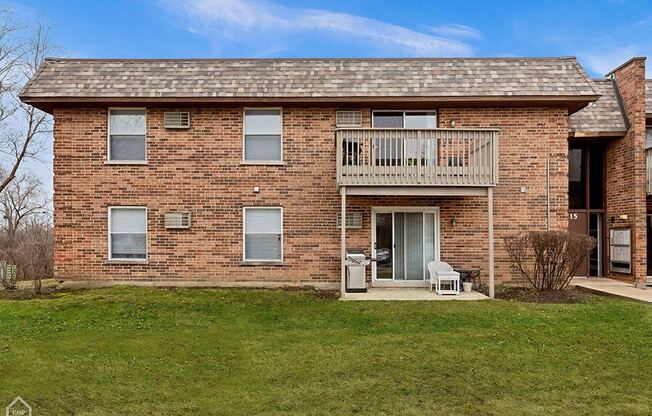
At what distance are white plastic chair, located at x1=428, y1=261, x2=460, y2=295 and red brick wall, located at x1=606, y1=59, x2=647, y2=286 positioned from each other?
5.56 meters

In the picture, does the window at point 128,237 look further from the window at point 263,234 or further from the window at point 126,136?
the window at point 263,234

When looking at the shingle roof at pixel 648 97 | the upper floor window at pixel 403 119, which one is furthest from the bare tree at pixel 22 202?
the shingle roof at pixel 648 97

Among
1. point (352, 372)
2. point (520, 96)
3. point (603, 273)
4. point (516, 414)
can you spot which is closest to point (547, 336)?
point (516, 414)

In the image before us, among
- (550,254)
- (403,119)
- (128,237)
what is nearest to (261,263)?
(128,237)

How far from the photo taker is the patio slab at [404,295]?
404 inches

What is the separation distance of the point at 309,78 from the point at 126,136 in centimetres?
518

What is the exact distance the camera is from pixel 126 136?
39.9ft

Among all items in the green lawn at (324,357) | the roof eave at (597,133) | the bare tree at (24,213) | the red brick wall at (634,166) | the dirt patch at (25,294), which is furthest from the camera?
the bare tree at (24,213)

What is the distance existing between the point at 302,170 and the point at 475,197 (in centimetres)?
466

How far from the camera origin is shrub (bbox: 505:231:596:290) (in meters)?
10.4

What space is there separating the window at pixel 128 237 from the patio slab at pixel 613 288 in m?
11.7

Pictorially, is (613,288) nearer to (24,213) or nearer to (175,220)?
(175,220)

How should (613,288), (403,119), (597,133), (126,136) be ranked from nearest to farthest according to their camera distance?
(613,288)
(126,136)
(403,119)
(597,133)

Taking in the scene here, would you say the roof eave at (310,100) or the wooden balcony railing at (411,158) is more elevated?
the roof eave at (310,100)
